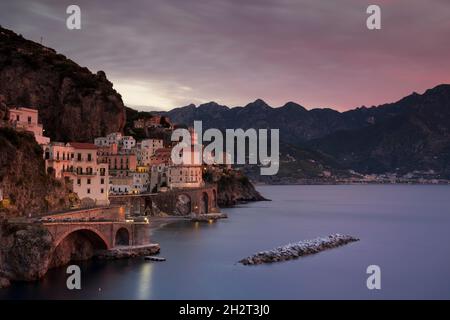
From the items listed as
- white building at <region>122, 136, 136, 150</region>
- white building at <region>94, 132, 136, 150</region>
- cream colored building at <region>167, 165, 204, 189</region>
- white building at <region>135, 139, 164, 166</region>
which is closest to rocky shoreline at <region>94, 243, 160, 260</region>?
white building at <region>94, 132, 136, 150</region>

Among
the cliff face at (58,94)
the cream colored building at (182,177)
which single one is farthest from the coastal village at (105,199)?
the cliff face at (58,94)

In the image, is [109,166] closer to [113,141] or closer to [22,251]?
[113,141]

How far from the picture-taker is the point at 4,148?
173 ft

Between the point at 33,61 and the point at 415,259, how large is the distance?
249 feet

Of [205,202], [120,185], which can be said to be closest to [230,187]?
[205,202]

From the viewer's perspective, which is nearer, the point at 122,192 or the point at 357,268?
the point at 357,268

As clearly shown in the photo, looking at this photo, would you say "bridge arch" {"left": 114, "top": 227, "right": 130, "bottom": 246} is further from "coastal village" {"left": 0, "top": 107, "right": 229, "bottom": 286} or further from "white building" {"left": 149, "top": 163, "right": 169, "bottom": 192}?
"white building" {"left": 149, "top": 163, "right": 169, "bottom": 192}

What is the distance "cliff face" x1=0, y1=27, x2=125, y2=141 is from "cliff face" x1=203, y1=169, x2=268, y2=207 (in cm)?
4024

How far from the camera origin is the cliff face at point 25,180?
5172 centimetres

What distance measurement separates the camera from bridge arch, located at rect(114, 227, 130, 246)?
58.4 m

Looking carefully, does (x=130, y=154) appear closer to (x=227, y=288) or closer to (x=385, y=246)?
(x=385, y=246)

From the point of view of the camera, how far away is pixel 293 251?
213ft
